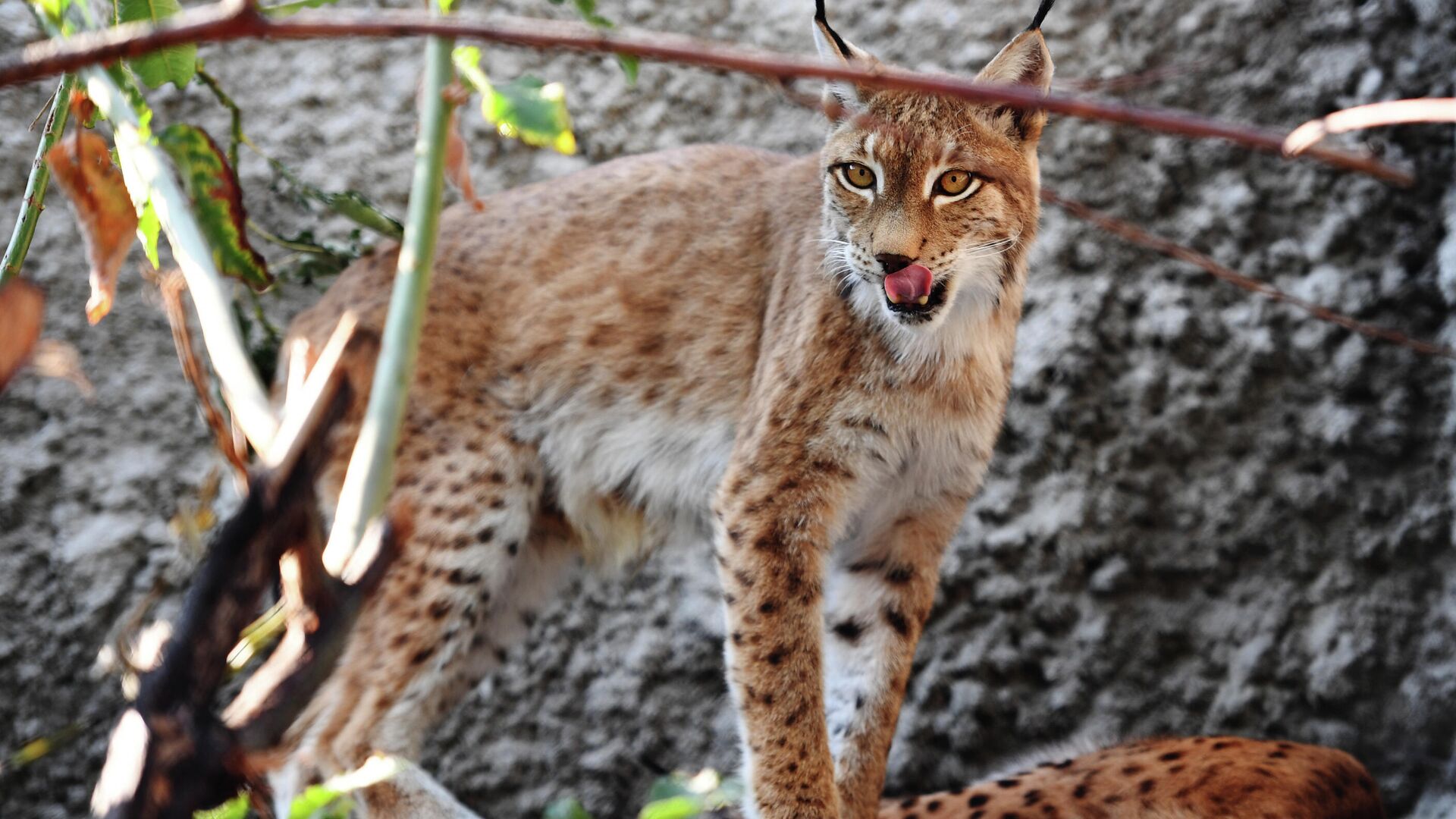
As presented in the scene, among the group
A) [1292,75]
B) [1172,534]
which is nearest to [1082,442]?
[1172,534]

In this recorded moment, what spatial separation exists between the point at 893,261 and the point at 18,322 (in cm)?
190

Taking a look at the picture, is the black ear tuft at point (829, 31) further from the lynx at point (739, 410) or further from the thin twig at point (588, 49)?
the thin twig at point (588, 49)

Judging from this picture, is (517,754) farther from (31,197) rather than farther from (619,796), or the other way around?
(31,197)

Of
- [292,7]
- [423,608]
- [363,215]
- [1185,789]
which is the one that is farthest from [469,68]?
[1185,789]

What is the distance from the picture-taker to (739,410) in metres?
3.27

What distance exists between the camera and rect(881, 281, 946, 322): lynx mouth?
274 centimetres

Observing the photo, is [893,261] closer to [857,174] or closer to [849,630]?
[857,174]

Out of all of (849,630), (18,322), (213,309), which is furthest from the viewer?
(849,630)

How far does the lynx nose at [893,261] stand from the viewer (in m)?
2.71

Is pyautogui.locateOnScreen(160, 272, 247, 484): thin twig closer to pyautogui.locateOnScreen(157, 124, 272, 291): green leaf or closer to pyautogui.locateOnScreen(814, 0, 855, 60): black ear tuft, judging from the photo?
pyautogui.locateOnScreen(157, 124, 272, 291): green leaf

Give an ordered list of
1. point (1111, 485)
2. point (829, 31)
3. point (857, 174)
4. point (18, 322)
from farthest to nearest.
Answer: point (1111, 485)
point (857, 174)
point (829, 31)
point (18, 322)

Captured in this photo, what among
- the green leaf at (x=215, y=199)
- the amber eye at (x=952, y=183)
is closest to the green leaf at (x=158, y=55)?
the green leaf at (x=215, y=199)

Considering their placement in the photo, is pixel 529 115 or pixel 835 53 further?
pixel 835 53

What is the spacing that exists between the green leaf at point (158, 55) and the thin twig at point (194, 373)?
592 millimetres
